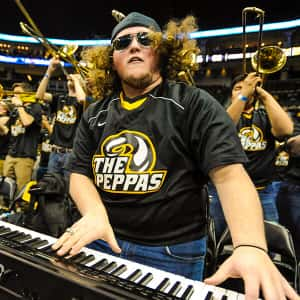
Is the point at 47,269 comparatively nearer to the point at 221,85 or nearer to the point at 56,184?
the point at 56,184

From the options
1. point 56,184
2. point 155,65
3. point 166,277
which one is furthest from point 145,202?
point 56,184

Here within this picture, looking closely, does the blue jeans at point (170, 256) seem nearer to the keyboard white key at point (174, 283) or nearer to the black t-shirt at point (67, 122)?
the keyboard white key at point (174, 283)

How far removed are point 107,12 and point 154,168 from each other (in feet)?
44.8

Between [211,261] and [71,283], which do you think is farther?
[211,261]

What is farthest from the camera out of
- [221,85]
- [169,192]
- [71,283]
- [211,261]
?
[221,85]

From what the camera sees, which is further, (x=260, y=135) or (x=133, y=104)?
(x=260, y=135)

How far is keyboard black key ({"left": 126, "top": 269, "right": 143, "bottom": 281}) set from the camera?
70 cm

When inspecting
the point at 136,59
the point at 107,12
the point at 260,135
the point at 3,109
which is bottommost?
the point at 260,135

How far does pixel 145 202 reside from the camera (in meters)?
1.05

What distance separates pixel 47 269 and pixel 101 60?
1185 mm

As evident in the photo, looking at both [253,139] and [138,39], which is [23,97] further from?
[138,39]

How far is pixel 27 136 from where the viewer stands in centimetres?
430

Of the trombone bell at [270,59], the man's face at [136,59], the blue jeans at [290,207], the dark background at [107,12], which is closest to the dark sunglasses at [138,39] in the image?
the man's face at [136,59]

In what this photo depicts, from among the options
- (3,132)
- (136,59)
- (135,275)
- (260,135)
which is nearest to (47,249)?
(135,275)
